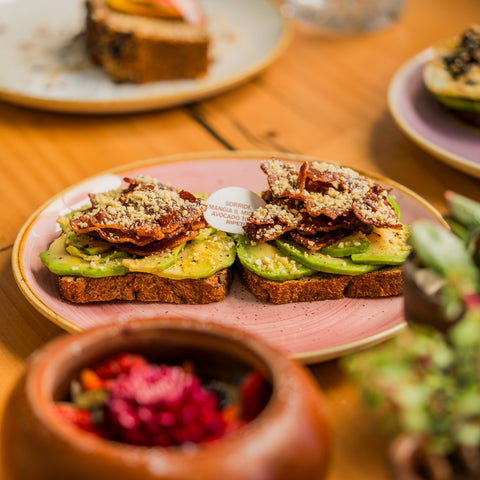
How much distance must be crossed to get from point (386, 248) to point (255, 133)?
3.26 feet

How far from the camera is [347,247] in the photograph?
1.58 m

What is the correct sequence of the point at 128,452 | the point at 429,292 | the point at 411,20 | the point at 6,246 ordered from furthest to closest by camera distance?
the point at 411,20, the point at 6,246, the point at 429,292, the point at 128,452

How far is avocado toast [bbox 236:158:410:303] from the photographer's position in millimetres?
1576

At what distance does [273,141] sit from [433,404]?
1637mm

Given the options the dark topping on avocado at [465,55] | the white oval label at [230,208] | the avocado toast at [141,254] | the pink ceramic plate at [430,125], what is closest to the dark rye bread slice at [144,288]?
the avocado toast at [141,254]

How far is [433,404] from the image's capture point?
908 mm

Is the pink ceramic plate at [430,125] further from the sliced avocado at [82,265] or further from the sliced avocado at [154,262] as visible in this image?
the sliced avocado at [82,265]

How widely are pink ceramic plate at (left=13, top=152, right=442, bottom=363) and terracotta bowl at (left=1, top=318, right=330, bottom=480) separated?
247 mm

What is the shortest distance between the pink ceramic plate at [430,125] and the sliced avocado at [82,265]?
107 centimetres

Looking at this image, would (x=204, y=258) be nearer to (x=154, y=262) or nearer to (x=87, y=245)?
(x=154, y=262)

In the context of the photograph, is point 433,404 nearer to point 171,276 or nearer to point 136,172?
point 171,276

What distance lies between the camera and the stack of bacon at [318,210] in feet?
5.17

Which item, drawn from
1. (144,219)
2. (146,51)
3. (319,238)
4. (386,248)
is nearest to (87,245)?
(144,219)

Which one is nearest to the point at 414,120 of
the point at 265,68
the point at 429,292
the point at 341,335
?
the point at 265,68
